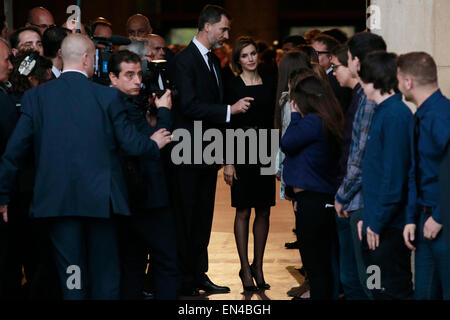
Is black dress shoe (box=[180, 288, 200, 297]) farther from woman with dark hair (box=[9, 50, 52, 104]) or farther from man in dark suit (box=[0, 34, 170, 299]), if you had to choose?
woman with dark hair (box=[9, 50, 52, 104])

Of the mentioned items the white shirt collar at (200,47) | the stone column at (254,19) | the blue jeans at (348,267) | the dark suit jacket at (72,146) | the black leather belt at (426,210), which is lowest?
the blue jeans at (348,267)

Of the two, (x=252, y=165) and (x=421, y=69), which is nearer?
(x=421, y=69)

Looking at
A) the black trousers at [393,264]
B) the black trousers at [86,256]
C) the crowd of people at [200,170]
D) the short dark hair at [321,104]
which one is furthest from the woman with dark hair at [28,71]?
the black trousers at [393,264]

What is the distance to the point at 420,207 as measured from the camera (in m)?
4.09

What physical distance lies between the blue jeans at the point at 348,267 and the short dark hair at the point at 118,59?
1696 mm

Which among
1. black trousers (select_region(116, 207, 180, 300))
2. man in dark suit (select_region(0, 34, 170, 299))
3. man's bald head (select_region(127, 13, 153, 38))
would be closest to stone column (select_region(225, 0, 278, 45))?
man's bald head (select_region(127, 13, 153, 38))

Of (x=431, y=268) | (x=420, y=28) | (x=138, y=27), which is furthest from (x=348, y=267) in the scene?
(x=138, y=27)

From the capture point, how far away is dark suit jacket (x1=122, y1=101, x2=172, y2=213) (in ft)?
15.9

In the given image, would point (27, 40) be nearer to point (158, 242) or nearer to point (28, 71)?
point (28, 71)

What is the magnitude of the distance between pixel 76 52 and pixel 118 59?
50cm

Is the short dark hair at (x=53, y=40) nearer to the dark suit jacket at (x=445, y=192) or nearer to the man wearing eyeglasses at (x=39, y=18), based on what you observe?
the man wearing eyeglasses at (x=39, y=18)

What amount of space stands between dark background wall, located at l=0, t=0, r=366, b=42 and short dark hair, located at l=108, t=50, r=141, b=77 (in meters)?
13.7

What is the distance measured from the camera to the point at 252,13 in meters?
19.8

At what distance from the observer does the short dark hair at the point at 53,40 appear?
229 inches
